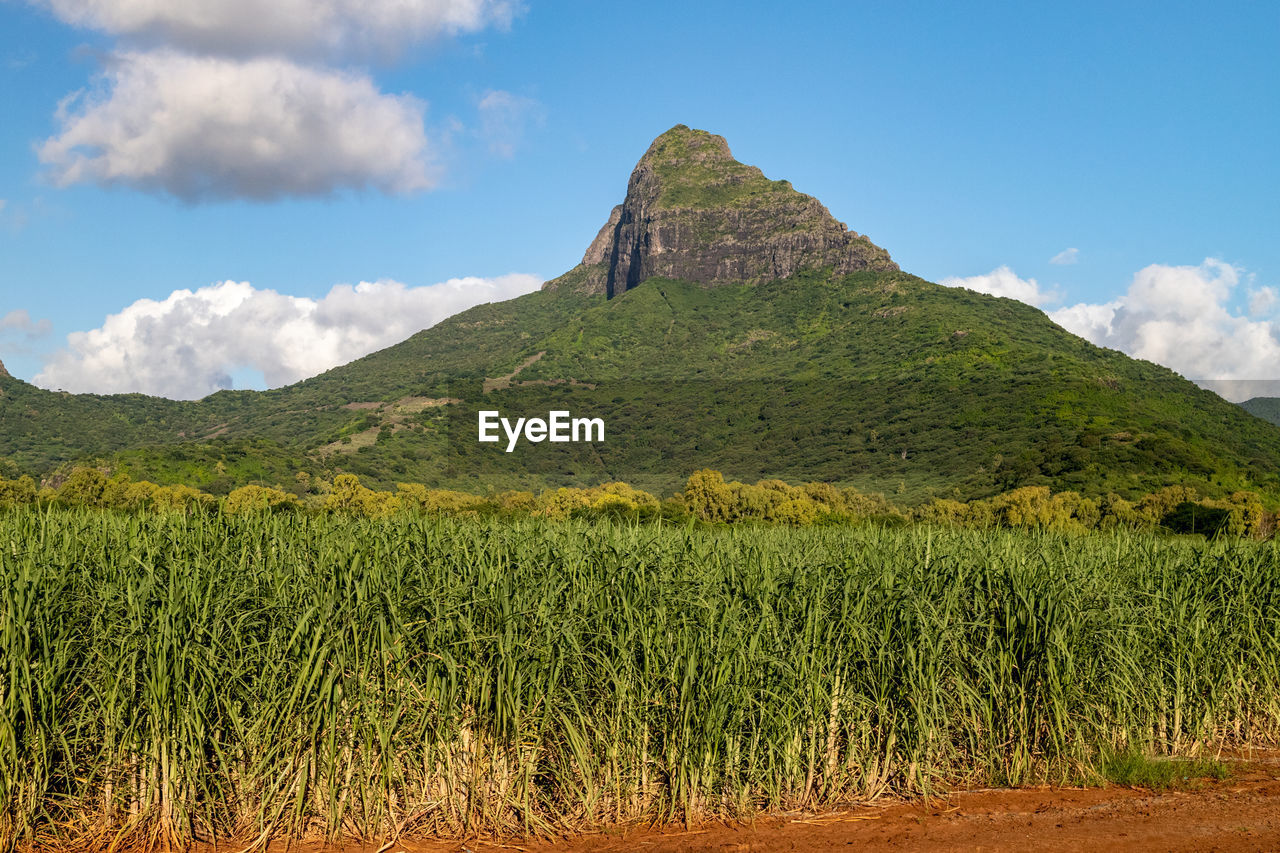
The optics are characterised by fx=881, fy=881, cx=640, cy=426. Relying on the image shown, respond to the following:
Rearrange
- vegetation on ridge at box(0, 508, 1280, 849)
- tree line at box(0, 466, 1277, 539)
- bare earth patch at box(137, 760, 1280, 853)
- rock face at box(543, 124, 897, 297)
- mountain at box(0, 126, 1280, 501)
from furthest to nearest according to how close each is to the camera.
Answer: rock face at box(543, 124, 897, 297)
mountain at box(0, 126, 1280, 501)
tree line at box(0, 466, 1277, 539)
bare earth patch at box(137, 760, 1280, 853)
vegetation on ridge at box(0, 508, 1280, 849)

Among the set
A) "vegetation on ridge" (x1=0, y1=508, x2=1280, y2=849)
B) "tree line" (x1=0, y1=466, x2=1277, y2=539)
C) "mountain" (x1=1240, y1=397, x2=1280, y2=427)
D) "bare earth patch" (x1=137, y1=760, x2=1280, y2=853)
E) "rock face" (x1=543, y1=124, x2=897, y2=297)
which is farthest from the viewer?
"rock face" (x1=543, y1=124, x2=897, y2=297)

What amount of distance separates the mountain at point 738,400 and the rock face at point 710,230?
0.57m

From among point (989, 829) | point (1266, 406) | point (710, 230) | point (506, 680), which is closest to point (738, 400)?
point (1266, 406)

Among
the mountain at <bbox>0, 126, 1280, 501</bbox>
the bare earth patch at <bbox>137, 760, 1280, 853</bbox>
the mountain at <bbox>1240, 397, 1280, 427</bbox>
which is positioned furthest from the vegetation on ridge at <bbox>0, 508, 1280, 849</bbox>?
the mountain at <bbox>1240, 397, 1280, 427</bbox>

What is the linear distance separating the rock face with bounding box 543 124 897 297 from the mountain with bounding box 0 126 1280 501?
0.57 metres

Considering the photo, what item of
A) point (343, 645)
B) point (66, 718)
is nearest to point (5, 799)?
point (66, 718)

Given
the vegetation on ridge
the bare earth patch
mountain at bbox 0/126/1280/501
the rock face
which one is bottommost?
the bare earth patch

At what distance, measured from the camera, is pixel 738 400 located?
312 feet

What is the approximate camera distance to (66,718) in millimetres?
4840

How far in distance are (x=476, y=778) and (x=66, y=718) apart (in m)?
2.26

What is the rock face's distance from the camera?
5541 inches

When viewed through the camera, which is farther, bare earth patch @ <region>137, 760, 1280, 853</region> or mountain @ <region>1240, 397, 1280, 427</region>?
mountain @ <region>1240, 397, 1280, 427</region>

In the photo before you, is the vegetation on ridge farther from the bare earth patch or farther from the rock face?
the rock face

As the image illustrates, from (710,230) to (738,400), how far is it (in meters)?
70.1
